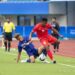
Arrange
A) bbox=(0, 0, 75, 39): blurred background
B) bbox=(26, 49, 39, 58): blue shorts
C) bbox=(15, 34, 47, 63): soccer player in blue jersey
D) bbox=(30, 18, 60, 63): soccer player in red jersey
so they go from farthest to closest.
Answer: bbox=(0, 0, 75, 39): blurred background → bbox=(30, 18, 60, 63): soccer player in red jersey → bbox=(26, 49, 39, 58): blue shorts → bbox=(15, 34, 47, 63): soccer player in blue jersey

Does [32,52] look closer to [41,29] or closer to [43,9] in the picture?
[41,29]

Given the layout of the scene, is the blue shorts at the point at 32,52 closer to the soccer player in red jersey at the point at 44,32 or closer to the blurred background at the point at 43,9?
the soccer player in red jersey at the point at 44,32

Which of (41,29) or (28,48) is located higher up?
(41,29)

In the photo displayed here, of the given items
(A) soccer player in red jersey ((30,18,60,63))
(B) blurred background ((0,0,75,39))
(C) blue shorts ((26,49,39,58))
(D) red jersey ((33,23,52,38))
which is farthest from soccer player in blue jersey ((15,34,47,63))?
(B) blurred background ((0,0,75,39))

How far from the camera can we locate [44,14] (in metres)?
53.5

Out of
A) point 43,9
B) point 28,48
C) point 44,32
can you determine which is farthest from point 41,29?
point 43,9

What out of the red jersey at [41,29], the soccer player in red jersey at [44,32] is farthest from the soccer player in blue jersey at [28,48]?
the red jersey at [41,29]

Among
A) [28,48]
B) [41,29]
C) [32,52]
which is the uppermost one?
[41,29]

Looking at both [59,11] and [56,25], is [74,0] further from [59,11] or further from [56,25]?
[56,25]

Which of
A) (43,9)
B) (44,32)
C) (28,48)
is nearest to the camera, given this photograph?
(28,48)

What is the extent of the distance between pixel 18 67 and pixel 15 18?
→ 40.0m

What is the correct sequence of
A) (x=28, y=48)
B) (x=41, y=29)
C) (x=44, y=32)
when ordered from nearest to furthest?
1. (x=28, y=48)
2. (x=41, y=29)
3. (x=44, y=32)

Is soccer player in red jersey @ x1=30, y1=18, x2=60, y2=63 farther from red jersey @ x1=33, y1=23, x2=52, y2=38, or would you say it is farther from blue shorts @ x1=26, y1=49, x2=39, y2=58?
blue shorts @ x1=26, y1=49, x2=39, y2=58

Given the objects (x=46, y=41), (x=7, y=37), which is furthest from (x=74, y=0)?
(x=46, y=41)
